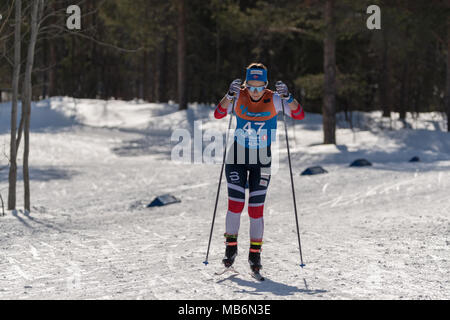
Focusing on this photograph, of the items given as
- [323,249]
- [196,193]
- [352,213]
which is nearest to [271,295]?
[323,249]

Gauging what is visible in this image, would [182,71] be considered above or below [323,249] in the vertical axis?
above

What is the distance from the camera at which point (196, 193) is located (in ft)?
42.1

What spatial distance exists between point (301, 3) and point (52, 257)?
602 inches

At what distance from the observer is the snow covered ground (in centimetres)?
529

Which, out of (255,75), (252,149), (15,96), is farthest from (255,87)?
(15,96)

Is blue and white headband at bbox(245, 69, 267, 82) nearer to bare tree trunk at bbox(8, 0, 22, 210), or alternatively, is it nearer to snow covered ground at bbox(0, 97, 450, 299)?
snow covered ground at bbox(0, 97, 450, 299)

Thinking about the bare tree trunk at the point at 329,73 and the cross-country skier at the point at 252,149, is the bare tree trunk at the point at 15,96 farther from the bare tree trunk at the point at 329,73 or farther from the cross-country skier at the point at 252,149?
the bare tree trunk at the point at 329,73

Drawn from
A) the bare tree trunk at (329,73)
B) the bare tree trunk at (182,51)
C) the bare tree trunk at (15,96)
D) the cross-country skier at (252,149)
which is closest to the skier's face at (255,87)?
the cross-country skier at (252,149)

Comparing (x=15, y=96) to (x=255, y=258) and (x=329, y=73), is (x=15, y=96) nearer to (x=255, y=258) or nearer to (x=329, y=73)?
(x=255, y=258)

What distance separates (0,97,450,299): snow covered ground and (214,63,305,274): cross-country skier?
42 centimetres

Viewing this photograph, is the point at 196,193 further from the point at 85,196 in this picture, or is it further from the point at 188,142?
the point at 188,142

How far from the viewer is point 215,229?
28.9 feet

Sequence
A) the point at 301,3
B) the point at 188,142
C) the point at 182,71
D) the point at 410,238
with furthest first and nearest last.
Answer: the point at 182,71 < the point at 188,142 < the point at 301,3 < the point at 410,238

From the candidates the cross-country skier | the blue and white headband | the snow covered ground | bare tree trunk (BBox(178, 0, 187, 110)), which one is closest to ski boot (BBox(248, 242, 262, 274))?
the cross-country skier
